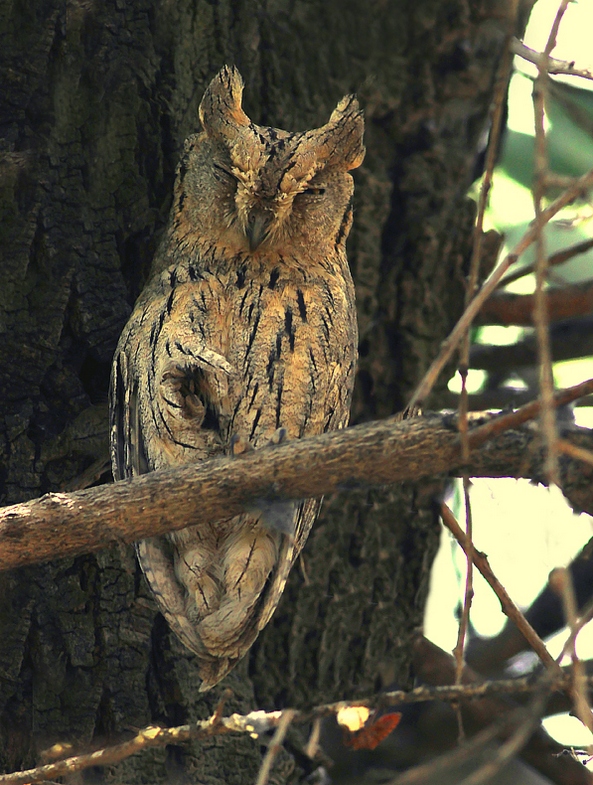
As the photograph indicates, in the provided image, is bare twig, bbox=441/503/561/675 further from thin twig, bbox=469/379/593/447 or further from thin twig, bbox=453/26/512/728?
thin twig, bbox=469/379/593/447

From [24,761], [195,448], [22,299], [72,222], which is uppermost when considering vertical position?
[72,222]

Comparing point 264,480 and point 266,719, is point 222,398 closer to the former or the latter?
point 264,480

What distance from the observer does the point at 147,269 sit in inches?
123

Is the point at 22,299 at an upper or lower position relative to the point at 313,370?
upper

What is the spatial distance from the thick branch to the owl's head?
88cm

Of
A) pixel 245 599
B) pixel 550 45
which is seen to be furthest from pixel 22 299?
pixel 550 45

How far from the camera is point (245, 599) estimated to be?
8.21 feet

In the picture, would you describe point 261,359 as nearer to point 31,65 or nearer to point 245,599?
point 245,599

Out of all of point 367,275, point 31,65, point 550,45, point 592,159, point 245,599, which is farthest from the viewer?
point 592,159

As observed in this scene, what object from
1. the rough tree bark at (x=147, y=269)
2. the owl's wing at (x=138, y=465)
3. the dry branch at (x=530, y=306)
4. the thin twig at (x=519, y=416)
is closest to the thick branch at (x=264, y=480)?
the thin twig at (x=519, y=416)

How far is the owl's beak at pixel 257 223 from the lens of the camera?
258cm

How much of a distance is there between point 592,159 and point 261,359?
2.61 metres

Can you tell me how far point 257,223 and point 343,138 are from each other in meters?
0.39

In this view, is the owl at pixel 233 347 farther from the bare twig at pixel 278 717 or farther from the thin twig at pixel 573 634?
the thin twig at pixel 573 634
